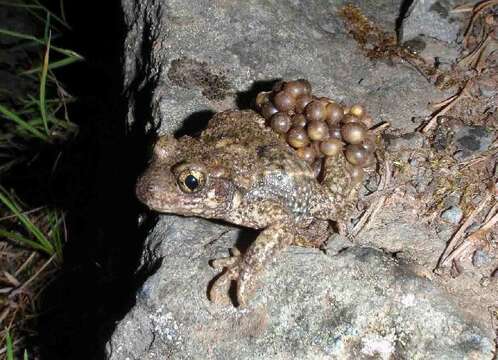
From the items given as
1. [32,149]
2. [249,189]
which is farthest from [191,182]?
[32,149]

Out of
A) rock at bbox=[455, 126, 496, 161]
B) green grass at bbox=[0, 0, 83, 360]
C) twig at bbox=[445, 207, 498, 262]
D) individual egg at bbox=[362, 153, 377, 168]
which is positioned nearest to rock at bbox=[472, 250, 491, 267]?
twig at bbox=[445, 207, 498, 262]

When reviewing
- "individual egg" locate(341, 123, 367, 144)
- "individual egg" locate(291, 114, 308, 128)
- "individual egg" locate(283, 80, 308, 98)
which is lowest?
"individual egg" locate(291, 114, 308, 128)

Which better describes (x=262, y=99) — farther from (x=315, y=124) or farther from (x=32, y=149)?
(x=32, y=149)

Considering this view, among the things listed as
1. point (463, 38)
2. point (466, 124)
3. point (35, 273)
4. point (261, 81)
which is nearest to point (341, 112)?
point (261, 81)

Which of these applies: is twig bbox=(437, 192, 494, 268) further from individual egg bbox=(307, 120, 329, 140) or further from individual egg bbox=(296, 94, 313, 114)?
individual egg bbox=(296, 94, 313, 114)

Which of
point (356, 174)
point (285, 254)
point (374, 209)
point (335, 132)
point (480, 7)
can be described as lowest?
point (285, 254)
